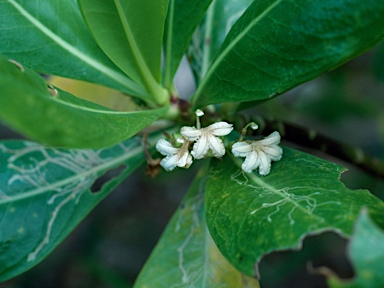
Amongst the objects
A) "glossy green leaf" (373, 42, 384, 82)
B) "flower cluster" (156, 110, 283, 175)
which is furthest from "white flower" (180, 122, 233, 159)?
"glossy green leaf" (373, 42, 384, 82)

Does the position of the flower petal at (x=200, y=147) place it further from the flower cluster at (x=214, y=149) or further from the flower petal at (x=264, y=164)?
the flower petal at (x=264, y=164)

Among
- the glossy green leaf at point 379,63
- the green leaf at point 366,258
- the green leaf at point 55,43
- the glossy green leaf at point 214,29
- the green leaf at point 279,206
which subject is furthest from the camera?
the glossy green leaf at point 379,63

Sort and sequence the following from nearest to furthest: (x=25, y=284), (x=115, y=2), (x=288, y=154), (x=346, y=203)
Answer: (x=346, y=203)
(x=115, y=2)
(x=288, y=154)
(x=25, y=284)

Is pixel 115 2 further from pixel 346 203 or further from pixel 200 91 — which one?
pixel 346 203

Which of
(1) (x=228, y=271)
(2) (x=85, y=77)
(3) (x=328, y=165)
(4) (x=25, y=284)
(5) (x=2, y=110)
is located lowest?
(4) (x=25, y=284)

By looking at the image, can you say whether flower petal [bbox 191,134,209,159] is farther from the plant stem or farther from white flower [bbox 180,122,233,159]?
the plant stem

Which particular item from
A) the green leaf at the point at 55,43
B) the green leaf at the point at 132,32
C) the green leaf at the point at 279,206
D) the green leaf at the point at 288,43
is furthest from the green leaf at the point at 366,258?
the green leaf at the point at 55,43

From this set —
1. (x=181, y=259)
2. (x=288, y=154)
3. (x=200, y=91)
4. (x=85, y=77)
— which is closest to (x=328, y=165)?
(x=288, y=154)
